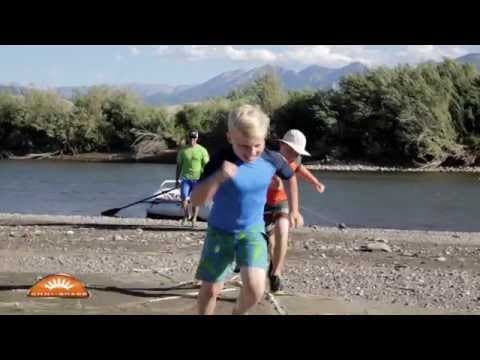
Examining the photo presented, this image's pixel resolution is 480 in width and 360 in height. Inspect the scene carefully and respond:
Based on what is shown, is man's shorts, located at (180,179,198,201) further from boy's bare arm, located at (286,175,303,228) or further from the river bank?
the river bank

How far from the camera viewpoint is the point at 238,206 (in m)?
4.88

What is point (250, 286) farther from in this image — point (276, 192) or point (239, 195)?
point (276, 192)

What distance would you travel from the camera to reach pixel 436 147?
43812mm

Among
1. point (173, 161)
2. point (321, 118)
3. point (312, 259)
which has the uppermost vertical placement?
point (312, 259)

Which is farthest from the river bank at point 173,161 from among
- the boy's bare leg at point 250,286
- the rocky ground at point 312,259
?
→ the boy's bare leg at point 250,286

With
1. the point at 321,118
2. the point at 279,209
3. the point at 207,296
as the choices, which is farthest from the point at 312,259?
the point at 321,118

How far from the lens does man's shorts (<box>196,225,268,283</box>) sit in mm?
4918

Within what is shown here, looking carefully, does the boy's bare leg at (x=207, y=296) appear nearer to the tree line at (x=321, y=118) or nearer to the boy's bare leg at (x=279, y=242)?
the boy's bare leg at (x=279, y=242)

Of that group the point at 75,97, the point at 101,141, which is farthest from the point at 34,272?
the point at 75,97

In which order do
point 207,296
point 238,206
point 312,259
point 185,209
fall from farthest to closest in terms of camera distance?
1. point 185,209
2. point 312,259
3. point 207,296
4. point 238,206

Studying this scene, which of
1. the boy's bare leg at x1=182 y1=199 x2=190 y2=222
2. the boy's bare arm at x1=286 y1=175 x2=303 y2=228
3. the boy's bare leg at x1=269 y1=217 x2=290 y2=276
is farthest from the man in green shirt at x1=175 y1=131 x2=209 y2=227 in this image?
the boy's bare arm at x1=286 y1=175 x2=303 y2=228

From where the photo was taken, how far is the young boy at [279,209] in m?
6.84

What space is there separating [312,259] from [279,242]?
127 inches
